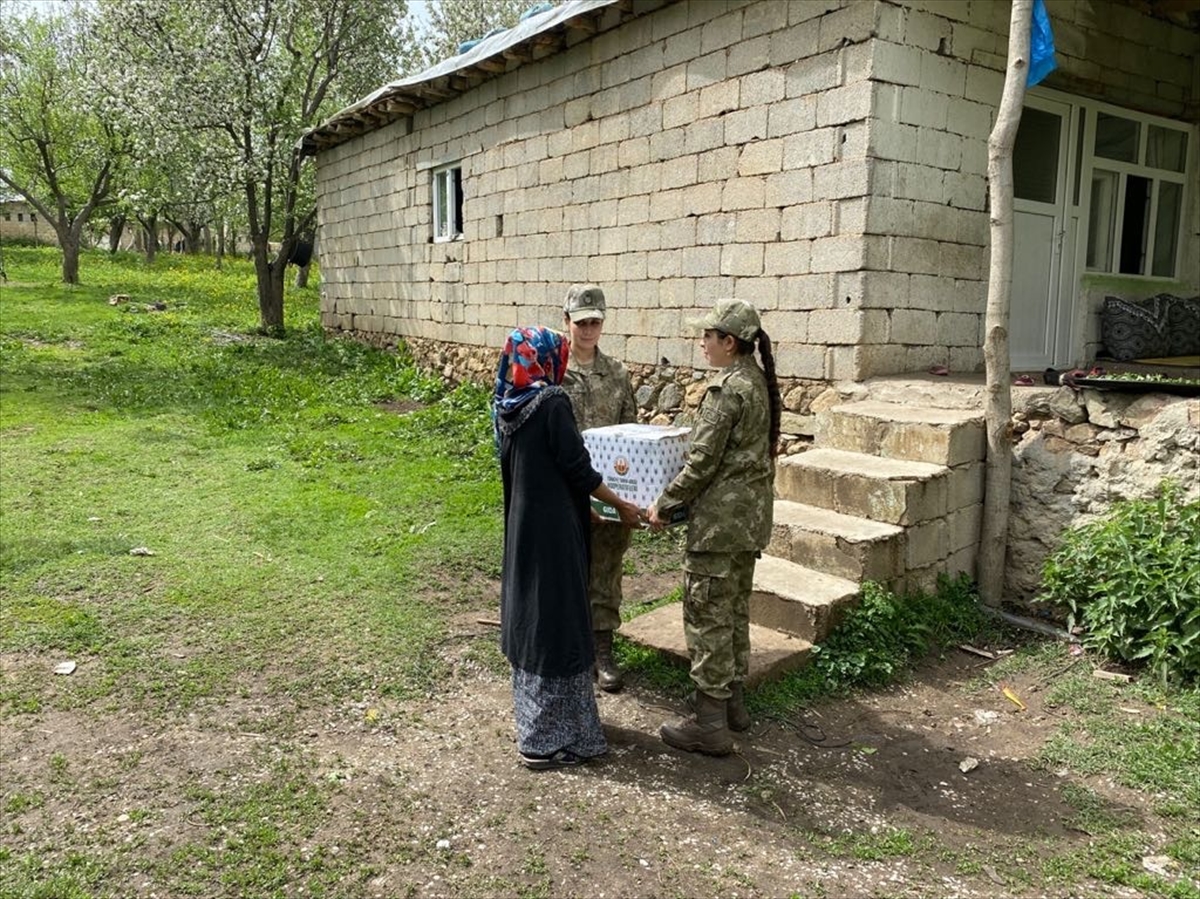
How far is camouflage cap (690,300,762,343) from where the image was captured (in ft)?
12.6

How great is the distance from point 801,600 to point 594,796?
1.77 m

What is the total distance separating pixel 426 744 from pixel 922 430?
3492 mm

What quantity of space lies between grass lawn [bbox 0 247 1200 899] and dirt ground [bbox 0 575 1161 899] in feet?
0.04

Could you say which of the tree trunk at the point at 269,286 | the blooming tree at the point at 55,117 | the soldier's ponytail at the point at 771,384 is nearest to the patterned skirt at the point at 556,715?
the soldier's ponytail at the point at 771,384

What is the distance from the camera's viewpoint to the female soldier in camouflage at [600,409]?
450 centimetres

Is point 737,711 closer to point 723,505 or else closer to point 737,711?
point 737,711

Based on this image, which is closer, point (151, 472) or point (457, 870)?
point (457, 870)

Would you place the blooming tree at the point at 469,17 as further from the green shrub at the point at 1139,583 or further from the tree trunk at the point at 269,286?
the green shrub at the point at 1139,583

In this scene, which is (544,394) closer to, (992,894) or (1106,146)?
(992,894)

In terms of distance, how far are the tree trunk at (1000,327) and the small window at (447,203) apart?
7886mm

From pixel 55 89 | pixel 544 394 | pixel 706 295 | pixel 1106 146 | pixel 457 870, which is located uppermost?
pixel 55 89

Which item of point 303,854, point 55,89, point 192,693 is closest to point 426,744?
point 303,854

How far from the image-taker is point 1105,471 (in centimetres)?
545

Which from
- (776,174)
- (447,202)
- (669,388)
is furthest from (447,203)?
(776,174)
